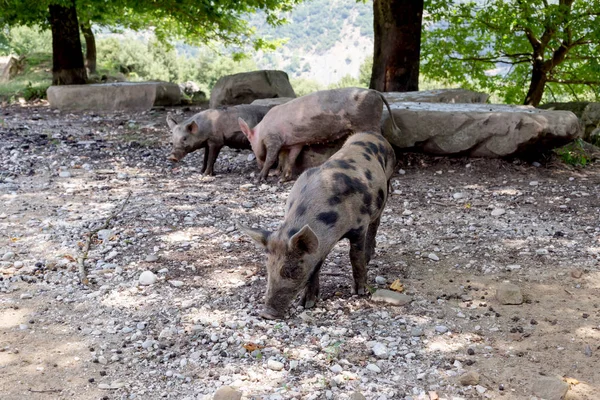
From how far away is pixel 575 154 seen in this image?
28.3ft

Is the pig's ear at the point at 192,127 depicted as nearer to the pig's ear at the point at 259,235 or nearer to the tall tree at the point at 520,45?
the pig's ear at the point at 259,235

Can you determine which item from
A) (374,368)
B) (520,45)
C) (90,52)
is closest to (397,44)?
(520,45)

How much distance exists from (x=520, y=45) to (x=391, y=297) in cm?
1274

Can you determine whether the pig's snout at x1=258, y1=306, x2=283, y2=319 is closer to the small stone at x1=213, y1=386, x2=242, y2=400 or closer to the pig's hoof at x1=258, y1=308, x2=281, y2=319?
the pig's hoof at x1=258, y1=308, x2=281, y2=319

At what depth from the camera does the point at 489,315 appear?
163 inches

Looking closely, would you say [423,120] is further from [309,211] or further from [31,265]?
[31,265]

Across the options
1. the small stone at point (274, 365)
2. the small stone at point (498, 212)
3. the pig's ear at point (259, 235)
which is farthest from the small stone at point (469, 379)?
the small stone at point (498, 212)

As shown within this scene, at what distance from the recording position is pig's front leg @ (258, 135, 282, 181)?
7949mm

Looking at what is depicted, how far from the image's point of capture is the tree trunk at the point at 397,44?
405 inches

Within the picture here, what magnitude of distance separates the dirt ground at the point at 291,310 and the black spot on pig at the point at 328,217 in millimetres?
638

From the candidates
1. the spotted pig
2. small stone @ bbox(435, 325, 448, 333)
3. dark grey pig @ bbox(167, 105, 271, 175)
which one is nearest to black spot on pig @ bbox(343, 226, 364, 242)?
small stone @ bbox(435, 325, 448, 333)

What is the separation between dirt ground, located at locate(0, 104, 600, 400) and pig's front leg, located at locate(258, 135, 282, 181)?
0.25 metres

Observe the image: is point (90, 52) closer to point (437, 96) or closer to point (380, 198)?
point (437, 96)

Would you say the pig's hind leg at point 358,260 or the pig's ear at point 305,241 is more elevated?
the pig's ear at point 305,241
